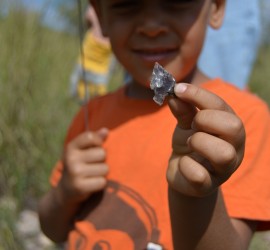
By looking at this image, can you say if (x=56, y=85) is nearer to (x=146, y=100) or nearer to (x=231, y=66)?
(x=231, y=66)

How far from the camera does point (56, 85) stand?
3.76 metres

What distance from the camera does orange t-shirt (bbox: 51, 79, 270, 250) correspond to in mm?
1386

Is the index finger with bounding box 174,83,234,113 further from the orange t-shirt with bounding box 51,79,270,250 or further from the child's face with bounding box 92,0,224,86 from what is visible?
the child's face with bounding box 92,0,224,86

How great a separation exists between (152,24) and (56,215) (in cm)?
57

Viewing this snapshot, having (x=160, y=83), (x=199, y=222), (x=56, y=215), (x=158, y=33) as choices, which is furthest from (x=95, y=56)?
(x=160, y=83)

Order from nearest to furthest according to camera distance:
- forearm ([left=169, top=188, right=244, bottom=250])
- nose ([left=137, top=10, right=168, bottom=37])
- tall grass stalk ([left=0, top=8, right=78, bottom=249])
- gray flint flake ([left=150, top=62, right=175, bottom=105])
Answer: gray flint flake ([left=150, top=62, right=175, bottom=105]) < forearm ([left=169, top=188, right=244, bottom=250]) < nose ([left=137, top=10, right=168, bottom=37]) < tall grass stalk ([left=0, top=8, right=78, bottom=249])

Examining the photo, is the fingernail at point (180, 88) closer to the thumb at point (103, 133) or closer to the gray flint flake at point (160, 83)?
the gray flint flake at point (160, 83)

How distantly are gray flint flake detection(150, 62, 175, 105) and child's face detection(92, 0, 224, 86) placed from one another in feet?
1.60

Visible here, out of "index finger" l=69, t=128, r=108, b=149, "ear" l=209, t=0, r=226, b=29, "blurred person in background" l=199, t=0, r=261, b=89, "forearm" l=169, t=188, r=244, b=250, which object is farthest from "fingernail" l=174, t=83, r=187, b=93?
"blurred person in background" l=199, t=0, r=261, b=89

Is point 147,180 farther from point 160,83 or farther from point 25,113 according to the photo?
point 25,113

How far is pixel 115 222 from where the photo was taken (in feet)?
5.00

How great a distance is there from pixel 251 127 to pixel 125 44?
1.29 ft

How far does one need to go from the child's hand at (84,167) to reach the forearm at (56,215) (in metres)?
0.04

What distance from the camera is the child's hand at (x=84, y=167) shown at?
1.59m
